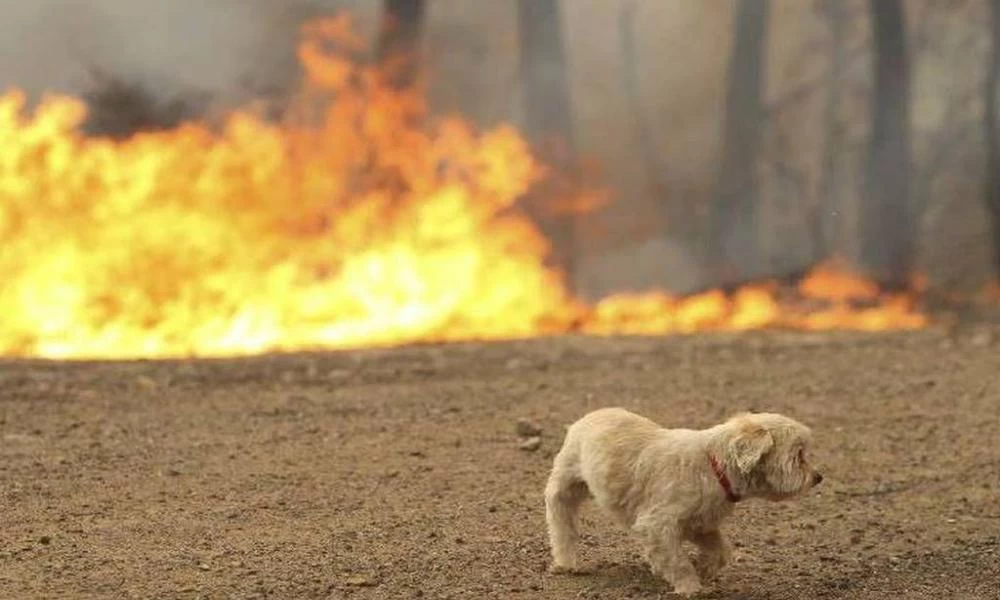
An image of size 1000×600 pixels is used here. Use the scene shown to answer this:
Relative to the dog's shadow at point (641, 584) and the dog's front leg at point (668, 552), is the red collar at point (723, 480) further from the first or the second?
the dog's shadow at point (641, 584)

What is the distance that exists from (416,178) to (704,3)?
382 cm

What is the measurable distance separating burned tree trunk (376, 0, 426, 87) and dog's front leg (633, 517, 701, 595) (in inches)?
404

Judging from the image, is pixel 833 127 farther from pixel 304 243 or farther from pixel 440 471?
pixel 440 471

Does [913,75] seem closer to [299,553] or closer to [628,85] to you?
[628,85]

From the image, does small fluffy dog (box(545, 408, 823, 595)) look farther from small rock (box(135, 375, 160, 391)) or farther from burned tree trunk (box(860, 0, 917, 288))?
burned tree trunk (box(860, 0, 917, 288))

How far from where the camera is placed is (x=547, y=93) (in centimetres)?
1630

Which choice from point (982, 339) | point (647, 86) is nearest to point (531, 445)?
point (982, 339)

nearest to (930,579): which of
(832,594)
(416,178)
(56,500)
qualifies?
(832,594)

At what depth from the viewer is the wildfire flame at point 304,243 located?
12945 millimetres

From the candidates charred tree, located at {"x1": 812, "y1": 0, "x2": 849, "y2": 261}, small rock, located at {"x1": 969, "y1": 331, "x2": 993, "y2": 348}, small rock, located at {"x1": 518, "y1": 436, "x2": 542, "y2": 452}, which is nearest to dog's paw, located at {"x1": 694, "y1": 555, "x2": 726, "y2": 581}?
small rock, located at {"x1": 518, "y1": 436, "x2": 542, "y2": 452}

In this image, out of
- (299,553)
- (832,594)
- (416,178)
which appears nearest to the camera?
(832,594)

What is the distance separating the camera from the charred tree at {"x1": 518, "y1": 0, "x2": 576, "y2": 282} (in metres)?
16.0

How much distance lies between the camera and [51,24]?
14523mm

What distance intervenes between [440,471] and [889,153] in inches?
399
